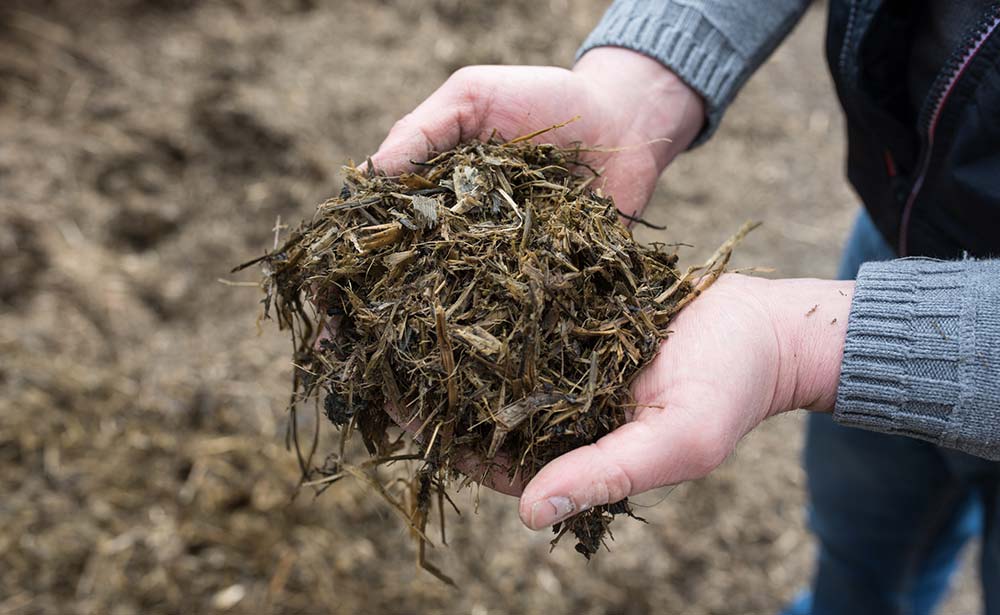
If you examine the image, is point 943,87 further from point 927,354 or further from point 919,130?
point 927,354

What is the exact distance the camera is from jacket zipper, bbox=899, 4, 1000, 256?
139cm

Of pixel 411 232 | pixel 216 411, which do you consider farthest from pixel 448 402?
pixel 216 411

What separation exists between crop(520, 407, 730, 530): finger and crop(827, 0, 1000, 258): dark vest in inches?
23.4

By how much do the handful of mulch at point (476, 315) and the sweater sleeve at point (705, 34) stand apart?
427mm

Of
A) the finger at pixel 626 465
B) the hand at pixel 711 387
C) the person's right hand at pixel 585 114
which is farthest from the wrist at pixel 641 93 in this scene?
the finger at pixel 626 465

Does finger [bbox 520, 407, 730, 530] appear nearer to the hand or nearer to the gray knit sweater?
the hand

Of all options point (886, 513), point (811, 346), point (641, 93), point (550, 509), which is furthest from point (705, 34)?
point (886, 513)

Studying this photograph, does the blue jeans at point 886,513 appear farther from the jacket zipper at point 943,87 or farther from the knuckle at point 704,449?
the knuckle at point 704,449

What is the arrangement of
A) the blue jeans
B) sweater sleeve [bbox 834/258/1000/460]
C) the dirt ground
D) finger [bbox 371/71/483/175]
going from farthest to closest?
the dirt ground → the blue jeans → finger [bbox 371/71/483/175] → sweater sleeve [bbox 834/258/1000/460]

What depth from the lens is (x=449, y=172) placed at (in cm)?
174

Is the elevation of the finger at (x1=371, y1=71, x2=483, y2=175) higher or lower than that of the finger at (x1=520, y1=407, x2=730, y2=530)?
higher

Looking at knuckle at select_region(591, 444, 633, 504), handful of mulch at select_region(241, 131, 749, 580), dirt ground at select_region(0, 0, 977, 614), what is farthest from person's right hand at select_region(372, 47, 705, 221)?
dirt ground at select_region(0, 0, 977, 614)

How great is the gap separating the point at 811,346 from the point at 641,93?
757 millimetres

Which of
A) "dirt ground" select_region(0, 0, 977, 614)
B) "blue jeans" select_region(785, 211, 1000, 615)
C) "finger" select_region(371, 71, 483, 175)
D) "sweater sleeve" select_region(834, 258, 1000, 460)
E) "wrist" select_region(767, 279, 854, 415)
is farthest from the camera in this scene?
"dirt ground" select_region(0, 0, 977, 614)
